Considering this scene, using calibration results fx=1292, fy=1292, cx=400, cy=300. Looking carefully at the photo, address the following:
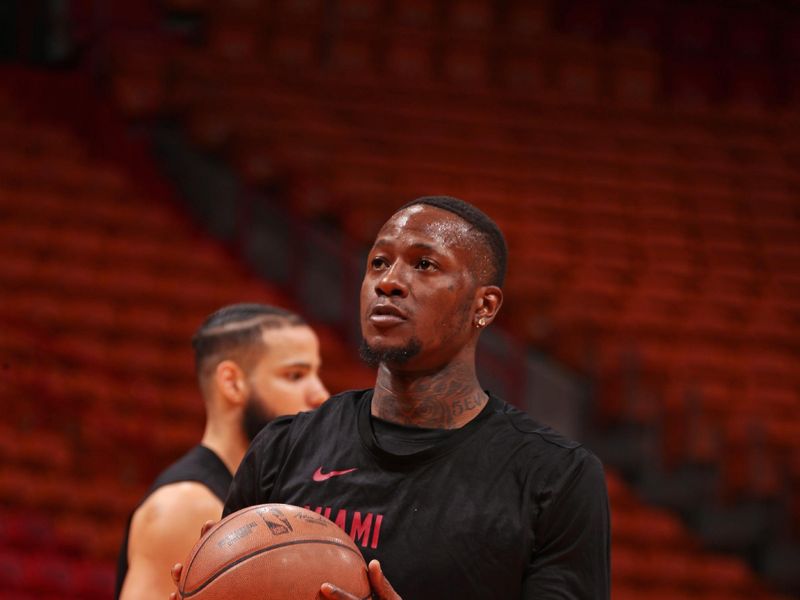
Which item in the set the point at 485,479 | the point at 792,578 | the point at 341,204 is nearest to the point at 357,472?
the point at 485,479

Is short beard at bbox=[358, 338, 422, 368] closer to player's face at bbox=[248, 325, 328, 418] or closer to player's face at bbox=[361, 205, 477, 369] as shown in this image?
player's face at bbox=[361, 205, 477, 369]

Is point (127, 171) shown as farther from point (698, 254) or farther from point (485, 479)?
point (485, 479)

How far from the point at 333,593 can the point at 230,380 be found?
1.62 m

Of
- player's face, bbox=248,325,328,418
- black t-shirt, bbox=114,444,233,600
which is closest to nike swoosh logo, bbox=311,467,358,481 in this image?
black t-shirt, bbox=114,444,233,600

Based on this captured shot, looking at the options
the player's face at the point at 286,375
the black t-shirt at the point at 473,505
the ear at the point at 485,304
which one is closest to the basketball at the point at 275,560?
the black t-shirt at the point at 473,505

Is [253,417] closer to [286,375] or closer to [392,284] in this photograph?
[286,375]

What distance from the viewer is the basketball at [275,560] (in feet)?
6.86

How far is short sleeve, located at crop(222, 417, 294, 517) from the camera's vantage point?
97.0 inches

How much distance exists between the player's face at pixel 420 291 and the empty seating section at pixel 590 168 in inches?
193

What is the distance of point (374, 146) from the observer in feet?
35.0

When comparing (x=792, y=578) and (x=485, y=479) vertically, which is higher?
(x=485, y=479)

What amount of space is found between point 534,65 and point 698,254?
3.37m

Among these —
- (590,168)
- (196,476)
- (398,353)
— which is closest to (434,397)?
(398,353)

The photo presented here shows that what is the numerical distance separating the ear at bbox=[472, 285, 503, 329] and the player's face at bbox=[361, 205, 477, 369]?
2cm
